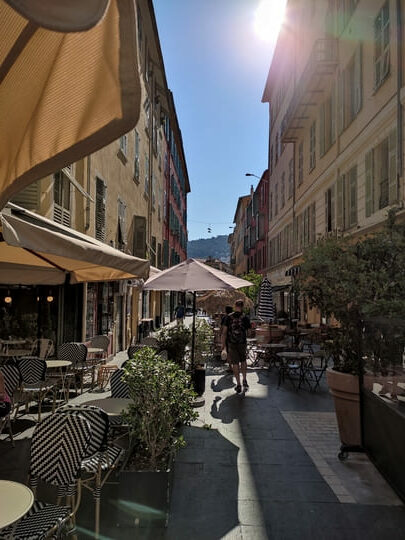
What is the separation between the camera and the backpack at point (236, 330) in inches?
338

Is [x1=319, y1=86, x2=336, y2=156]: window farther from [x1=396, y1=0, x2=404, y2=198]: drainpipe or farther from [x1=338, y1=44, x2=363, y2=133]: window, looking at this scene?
[x1=396, y1=0, x2=404, y2=198]: drainpipe

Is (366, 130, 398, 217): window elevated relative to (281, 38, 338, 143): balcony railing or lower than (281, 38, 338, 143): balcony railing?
lower

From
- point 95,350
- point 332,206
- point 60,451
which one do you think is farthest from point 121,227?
point 60,451

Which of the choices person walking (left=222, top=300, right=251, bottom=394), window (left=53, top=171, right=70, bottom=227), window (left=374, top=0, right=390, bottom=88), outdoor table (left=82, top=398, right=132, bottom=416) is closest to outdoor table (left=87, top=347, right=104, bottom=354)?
person walking (left=222, top=300, right=251, bottom=394)

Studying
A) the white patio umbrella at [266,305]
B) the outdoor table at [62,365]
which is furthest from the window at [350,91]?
the outdoor table at [62,365]

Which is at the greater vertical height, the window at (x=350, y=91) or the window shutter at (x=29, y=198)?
the window at (x=350, y=91)

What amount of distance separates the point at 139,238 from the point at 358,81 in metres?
9.81

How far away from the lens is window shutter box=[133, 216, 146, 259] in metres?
17.6

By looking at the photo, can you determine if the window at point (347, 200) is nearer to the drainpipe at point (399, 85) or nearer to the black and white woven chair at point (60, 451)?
the drainpipe at point (399, 85)

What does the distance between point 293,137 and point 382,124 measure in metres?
12.0

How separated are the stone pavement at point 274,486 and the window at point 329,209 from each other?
472 inches

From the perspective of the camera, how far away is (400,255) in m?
5.17

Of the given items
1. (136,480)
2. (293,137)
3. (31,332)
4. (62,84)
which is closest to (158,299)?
(293,137)

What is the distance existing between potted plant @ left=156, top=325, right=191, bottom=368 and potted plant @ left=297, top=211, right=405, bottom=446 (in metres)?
3.51
